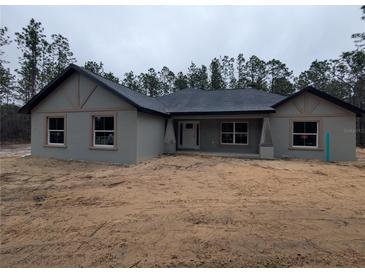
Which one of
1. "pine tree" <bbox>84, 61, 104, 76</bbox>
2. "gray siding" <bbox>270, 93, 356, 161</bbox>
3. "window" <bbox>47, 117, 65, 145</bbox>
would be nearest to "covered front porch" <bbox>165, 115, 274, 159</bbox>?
"gray siding" <bbox>270, 93, 356, 161</bbox>

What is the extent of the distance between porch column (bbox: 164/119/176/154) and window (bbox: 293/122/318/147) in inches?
278

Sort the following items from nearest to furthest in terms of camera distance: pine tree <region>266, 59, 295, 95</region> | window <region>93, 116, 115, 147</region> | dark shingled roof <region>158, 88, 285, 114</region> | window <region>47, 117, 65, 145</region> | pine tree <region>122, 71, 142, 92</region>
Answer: window <region>93, 116, 115, 147</region>
window <region>47, 117, 65, 145</region>
dark shingled roof <region>158, 88, 285, 114</region>
pine tree <region>266, 59, 295, 95</region>
pine tree <region>122, 71, 142, 92</region>

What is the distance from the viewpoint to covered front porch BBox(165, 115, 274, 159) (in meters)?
14.8

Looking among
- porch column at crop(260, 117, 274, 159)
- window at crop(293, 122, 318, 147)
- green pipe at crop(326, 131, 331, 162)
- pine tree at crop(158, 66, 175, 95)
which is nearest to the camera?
green pipe at crop(326, 131, 331, 162)

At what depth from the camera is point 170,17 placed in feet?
24.7

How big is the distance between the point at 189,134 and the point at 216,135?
195 centimetres

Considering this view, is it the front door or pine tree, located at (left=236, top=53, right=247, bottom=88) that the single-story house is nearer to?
the front door

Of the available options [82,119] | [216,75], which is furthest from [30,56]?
[216,75]

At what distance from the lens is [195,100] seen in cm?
1764

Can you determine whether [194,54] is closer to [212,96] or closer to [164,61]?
[164,61]

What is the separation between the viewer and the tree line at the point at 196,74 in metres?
28.5

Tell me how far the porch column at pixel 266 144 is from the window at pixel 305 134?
137 centimetres

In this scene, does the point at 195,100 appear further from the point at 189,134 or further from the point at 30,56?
the point at 30,56

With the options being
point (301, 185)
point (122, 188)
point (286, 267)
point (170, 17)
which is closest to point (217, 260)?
point (286, 267)
